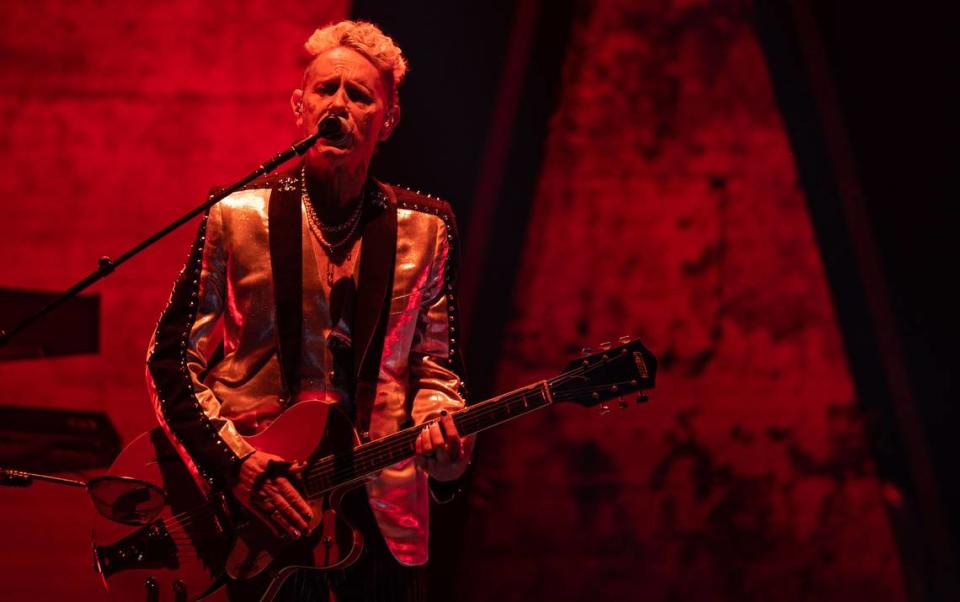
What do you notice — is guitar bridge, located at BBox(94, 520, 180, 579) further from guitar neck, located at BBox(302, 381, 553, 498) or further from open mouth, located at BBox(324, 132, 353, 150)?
open mouth, located at BBox(324, 132, 353, 150)

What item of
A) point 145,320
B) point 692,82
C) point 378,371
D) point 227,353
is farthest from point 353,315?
point 692,82

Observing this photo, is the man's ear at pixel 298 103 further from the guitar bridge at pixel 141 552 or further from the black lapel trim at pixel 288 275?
the guitar bridge at pixel 141 552

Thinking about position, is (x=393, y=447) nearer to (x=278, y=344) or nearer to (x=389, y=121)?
(x=278, y=344)

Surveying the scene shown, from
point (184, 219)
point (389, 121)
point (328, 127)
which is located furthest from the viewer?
point (389, 121)

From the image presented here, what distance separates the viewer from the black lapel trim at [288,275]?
2611 mm

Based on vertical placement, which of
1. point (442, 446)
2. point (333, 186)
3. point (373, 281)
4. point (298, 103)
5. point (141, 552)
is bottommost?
point (141, 552)

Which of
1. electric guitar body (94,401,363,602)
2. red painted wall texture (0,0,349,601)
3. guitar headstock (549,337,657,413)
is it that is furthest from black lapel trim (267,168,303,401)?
red painted wall texture (0,0,349,601)

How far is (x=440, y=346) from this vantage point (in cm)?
277

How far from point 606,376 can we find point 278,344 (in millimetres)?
878

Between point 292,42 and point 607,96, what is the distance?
1213 mm

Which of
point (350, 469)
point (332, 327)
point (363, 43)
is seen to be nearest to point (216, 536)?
point (350, 469)

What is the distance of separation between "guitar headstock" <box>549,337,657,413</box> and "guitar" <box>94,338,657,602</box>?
0.02 m

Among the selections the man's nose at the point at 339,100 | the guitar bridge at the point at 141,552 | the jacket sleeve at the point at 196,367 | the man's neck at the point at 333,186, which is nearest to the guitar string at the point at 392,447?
the jacket sleeve at the point at 196,367

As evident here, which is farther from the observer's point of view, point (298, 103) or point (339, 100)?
point (298, 103)
